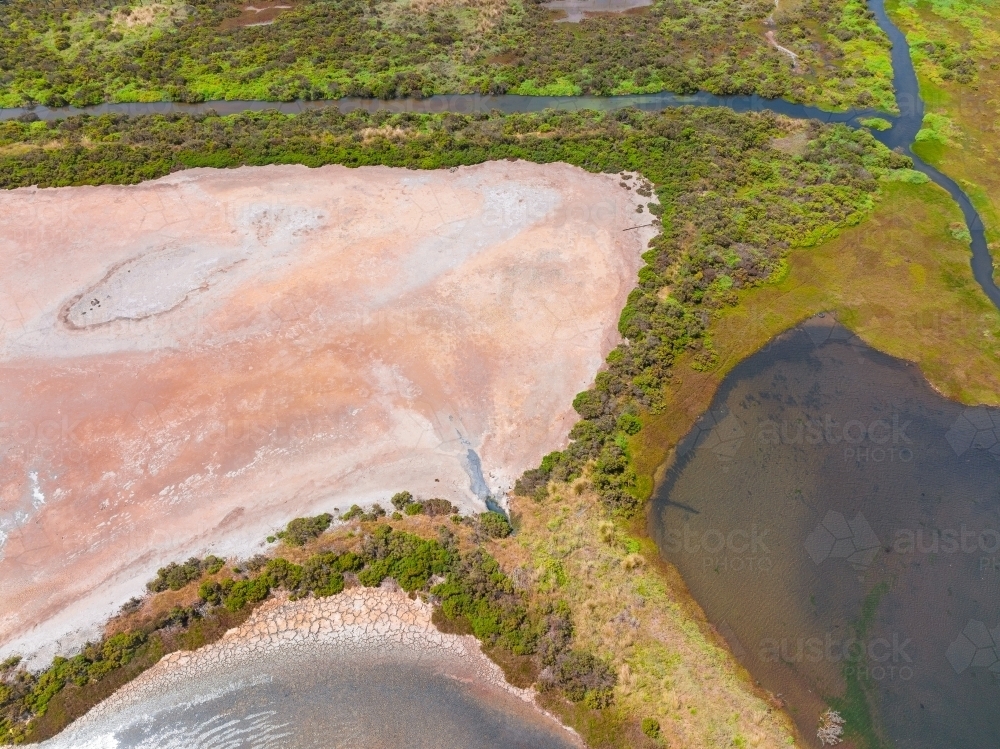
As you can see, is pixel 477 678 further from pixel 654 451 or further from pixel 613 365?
pixel 613 365

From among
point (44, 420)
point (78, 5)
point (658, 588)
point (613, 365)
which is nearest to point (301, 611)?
point (658, 588)

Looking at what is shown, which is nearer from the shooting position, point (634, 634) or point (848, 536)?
point (634, 634)

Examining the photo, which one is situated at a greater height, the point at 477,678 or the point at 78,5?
the point at 78,5

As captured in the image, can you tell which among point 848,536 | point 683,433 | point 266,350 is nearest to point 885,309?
point 848,536

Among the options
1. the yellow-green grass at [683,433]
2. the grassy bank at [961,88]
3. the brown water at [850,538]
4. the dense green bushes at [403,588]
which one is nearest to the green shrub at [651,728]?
the yellow-green grass at [683,433]

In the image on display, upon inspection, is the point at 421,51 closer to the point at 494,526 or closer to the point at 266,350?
the point at 266,350

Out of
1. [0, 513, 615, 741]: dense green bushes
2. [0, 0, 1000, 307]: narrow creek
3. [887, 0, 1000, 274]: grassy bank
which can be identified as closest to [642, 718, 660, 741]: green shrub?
→ [0, 513, 615, 741]: dense green bushes
